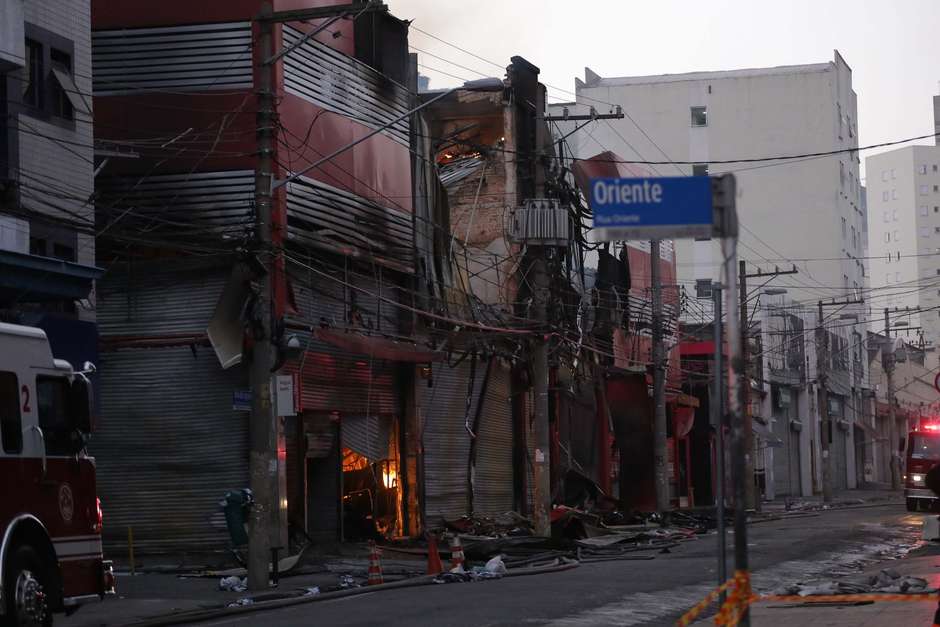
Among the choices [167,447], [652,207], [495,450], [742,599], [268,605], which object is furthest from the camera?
[495,450]

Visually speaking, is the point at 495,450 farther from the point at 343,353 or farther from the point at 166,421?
the point at 166,421

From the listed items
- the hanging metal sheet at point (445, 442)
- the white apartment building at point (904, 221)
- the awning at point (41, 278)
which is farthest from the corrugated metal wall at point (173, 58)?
the white apartment building at point (904, 221)

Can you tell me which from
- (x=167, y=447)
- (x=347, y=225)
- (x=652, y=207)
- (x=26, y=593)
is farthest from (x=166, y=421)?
(x=652, y=207)

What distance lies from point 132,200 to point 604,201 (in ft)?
70.2

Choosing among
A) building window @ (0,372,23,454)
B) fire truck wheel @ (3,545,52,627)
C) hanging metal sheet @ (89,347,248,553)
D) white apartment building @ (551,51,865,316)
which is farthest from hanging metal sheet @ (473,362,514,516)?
white apartment building @ (551,51,865,316)

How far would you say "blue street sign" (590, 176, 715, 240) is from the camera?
389 inches

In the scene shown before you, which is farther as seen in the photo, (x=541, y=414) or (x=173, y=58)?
(x=541, y=414)

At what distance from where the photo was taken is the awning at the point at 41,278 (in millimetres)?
22913

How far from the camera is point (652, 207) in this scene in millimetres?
9930

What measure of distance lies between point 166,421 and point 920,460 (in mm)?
28215

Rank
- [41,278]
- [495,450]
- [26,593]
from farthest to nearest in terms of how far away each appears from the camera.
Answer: [495,450], [41,278], [26,593]

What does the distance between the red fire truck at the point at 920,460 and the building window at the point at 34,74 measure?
30916mm

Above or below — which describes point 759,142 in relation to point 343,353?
above

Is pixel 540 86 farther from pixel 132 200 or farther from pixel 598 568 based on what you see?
pixel 598 568
